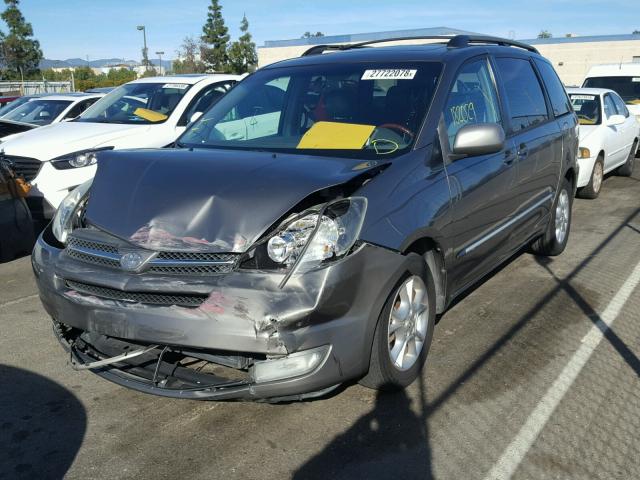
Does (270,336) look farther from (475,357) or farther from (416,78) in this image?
(416,78)

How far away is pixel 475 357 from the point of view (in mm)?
4125

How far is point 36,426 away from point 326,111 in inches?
101

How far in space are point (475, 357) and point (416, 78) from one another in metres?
1.85

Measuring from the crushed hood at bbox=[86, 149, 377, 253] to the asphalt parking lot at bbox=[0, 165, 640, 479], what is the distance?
3.23ft

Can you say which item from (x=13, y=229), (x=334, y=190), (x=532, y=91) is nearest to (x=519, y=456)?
(x=334, y=190)

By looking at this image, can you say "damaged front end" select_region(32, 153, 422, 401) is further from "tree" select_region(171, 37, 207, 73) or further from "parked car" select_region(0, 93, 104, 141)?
"tree" select_region(171, 37, 207, 73)

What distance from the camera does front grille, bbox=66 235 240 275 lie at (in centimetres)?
302

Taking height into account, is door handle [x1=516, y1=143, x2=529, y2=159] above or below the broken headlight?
above

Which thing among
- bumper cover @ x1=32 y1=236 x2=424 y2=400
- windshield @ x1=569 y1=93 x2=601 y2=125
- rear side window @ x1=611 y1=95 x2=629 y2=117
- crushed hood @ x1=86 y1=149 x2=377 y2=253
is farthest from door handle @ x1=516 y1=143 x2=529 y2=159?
rear side window @ x1=611 y1=95 x2=629 y2=117

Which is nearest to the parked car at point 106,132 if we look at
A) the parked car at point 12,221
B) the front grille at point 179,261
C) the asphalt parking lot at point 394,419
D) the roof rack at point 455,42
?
the parked car at point 12,221

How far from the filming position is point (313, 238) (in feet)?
9.83

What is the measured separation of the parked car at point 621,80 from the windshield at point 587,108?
15.2 feet

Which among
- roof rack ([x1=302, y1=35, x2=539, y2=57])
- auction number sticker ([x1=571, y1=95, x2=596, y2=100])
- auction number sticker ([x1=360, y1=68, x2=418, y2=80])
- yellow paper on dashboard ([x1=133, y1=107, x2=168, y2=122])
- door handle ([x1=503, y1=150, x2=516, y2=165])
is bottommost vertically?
door handle ([x1=503, y1=150, x2=516, y2=165])

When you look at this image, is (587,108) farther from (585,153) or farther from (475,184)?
(475,184)
